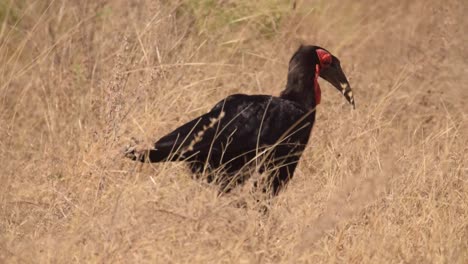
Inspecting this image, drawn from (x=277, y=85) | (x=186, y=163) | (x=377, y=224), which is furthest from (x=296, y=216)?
(x=277, y=85)

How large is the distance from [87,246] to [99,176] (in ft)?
3.12

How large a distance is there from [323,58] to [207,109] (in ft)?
2.29

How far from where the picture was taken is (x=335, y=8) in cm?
777

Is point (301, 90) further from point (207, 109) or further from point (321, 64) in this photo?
point (207, 109)

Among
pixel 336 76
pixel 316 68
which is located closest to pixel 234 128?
pixel 316 68

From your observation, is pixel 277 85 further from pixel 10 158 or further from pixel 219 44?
pixel 10 158

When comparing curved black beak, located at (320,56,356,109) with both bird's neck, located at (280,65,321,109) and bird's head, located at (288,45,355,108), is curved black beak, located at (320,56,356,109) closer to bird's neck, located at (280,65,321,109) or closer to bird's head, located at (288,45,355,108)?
bird's head, located at (288,45,355,108)

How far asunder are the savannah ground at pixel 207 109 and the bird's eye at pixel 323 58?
12.7 inches

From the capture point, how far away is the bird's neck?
5477mm

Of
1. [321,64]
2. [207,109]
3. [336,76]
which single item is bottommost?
[207,109]

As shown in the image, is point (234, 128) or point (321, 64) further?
point (321, 64)

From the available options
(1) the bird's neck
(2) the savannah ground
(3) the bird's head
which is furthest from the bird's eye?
(2) the savannah ground

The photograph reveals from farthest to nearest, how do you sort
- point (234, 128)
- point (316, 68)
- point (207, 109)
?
point (207, 109) < point (316, 68) < point (234, 128)

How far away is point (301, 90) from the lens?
5.49 meters
